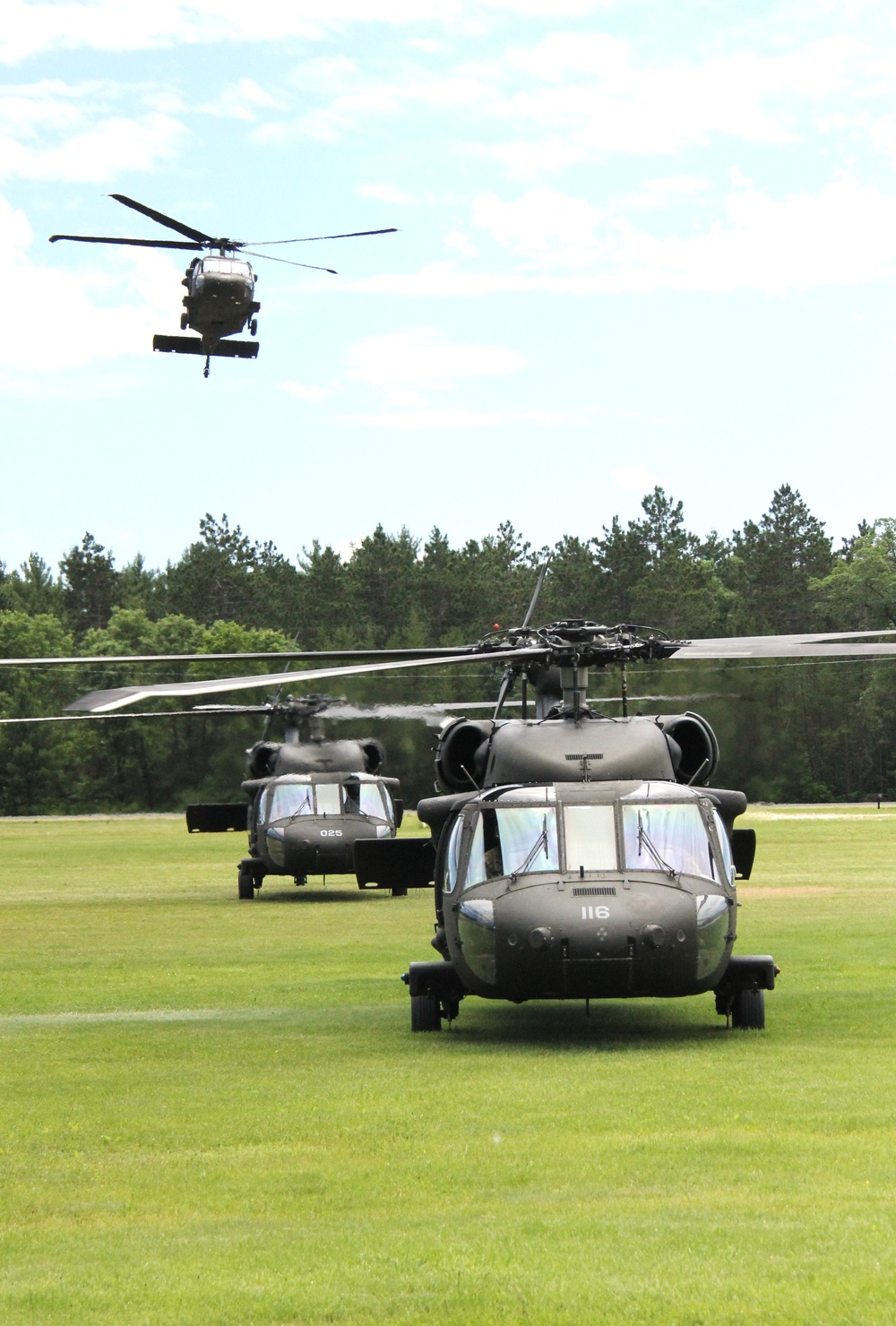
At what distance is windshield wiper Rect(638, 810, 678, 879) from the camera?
1179 cm

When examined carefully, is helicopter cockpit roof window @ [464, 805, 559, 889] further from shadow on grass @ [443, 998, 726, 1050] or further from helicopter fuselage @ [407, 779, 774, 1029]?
shadow on grass @ [443, 998, 726, 1050]

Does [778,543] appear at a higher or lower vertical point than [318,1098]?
higher

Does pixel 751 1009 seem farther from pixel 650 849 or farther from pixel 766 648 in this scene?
pixel 766 648

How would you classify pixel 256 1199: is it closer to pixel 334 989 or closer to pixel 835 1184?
pixel 835 1184

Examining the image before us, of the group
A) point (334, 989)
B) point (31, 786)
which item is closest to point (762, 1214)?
point (334, 989)

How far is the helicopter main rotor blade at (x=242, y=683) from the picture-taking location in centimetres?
1329

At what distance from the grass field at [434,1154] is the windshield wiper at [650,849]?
1.15 metres

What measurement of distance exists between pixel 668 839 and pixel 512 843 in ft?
3.50

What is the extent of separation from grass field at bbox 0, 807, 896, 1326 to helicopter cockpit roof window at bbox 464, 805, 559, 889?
1.20 metres

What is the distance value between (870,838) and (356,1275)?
37688 mm

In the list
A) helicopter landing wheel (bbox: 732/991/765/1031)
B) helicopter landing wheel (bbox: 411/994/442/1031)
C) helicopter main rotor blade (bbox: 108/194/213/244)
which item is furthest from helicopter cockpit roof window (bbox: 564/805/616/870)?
helicopter main rotor blade (bbox: 108/194/213/244)

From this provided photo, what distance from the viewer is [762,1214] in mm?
6828

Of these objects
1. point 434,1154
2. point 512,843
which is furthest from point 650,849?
point 434,1154

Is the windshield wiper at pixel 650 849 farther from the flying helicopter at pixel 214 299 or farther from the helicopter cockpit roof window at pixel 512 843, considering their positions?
the flying helicopter at pixel 214 299
